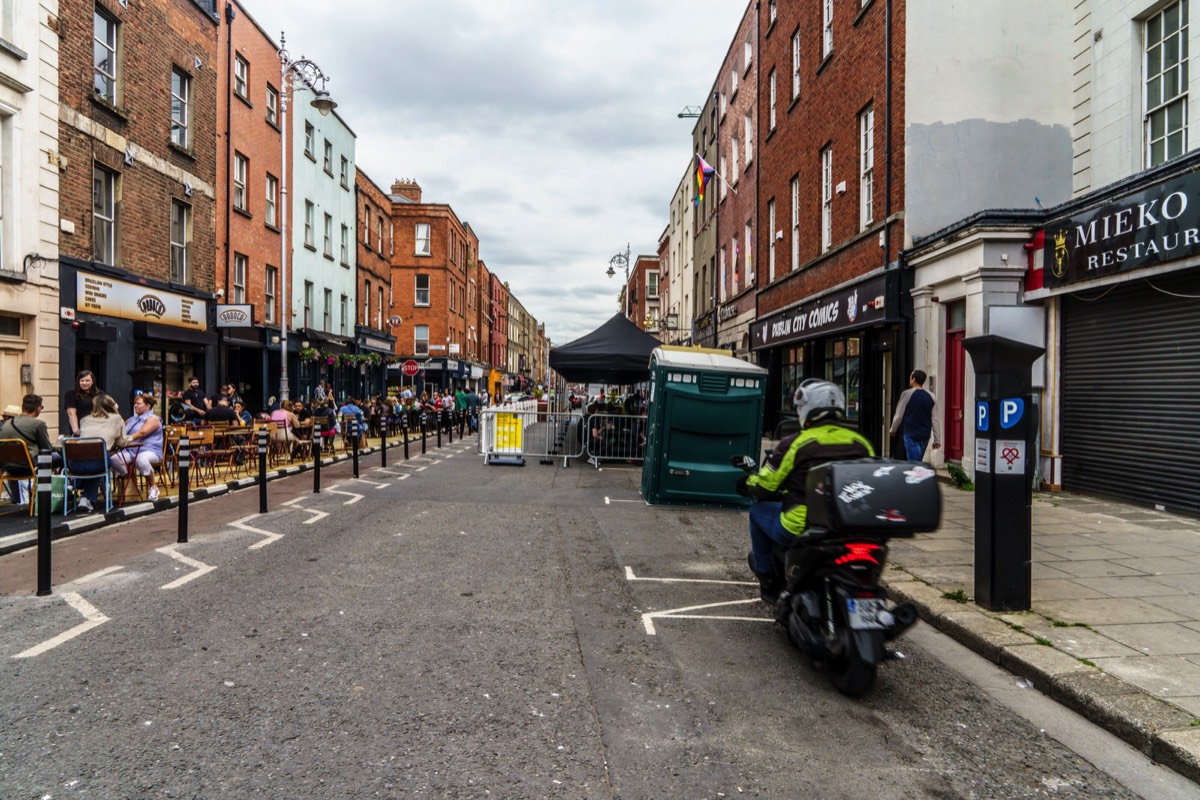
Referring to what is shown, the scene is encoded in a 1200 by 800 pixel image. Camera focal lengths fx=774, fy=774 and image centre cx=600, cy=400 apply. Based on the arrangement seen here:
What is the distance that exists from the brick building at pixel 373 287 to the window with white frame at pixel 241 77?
446 inches

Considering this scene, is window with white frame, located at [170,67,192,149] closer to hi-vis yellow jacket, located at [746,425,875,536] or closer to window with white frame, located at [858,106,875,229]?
window with white frame, located at [858,106,875,229]

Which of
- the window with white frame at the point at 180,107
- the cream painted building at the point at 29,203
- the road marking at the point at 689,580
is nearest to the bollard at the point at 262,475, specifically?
the road marking at the point at 689,580

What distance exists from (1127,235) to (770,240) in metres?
13.9

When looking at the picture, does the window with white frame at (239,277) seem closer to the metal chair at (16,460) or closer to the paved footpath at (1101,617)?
the metal chair at (16,460)

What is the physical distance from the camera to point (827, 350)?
61.8ft

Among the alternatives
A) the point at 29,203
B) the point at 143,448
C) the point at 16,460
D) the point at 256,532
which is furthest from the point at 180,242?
the point at 256,532

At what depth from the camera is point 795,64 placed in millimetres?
20359

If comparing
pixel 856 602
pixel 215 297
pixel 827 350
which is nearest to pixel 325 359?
pixel 215 297

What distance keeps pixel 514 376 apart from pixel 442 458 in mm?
76978

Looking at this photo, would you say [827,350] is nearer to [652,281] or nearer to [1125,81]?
[1125,81]

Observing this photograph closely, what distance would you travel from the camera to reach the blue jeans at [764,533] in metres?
5.00

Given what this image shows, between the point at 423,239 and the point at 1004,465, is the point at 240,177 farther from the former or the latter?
the point at 423,239

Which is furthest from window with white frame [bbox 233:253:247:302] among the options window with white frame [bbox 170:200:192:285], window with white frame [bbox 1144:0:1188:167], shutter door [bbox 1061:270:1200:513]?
window with white frame [bbox 1144:0:1188:167]

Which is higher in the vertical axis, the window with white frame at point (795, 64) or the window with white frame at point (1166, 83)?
the window with white frame at point (795, 64)
